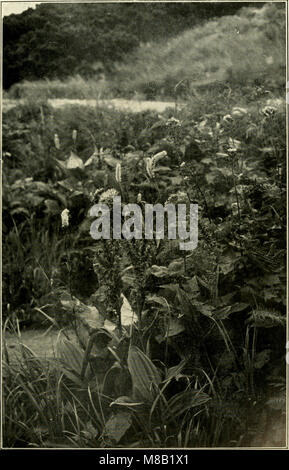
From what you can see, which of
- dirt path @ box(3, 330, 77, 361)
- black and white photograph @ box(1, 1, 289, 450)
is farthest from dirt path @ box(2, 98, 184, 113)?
dirt path @ box(3, 330, 77, 361)

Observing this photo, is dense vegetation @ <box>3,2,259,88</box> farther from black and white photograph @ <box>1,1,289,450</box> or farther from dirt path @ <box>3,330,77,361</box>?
dirt path @ <box>3,330,77,361</box>

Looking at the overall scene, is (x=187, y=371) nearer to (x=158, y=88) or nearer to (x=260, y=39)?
(x=158, y=88)

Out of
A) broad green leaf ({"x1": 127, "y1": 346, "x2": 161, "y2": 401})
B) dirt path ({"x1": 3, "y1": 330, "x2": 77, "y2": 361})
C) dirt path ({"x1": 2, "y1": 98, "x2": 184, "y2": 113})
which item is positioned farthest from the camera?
dirt path ({"x1": 2, "y1": 98, "x2": 184, "y2": 113})

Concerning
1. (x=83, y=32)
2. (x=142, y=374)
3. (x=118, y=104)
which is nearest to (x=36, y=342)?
(x=142, y=374)

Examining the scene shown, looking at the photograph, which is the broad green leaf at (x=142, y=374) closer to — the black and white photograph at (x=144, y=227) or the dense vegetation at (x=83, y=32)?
the black and white photograph at (x=144, y=227)

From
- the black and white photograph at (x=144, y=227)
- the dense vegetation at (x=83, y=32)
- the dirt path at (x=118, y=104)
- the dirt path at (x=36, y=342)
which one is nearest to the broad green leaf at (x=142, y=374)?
the black and white photograph at (x=144, y=227)

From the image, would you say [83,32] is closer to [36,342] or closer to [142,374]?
[36,342]

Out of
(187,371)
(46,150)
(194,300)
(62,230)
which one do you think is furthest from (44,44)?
(187,371)
